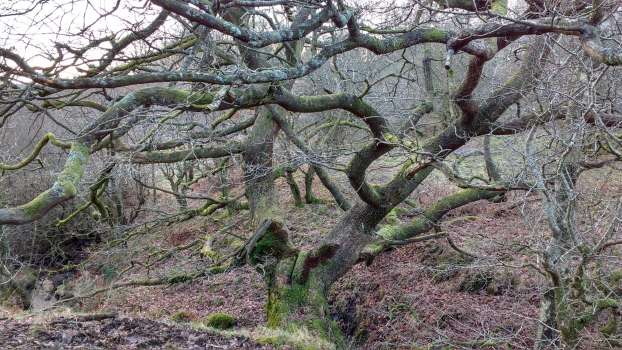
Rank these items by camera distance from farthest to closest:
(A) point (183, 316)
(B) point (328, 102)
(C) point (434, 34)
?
(A) point (183, 316), (B) point (328, 102), (C) point (434, 34)

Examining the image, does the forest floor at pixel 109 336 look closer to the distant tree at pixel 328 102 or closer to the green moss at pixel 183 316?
the distant tree at pixel 328 102

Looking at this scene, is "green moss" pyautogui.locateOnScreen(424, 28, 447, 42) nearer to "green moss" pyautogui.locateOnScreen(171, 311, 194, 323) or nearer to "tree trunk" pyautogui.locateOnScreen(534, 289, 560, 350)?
"tree trunk" pyautogui.locateOnScreen(534, 289, 560, 350)

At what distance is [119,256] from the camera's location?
547 inches

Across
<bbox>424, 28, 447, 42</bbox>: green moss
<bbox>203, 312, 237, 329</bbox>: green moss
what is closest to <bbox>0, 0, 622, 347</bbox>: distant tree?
<bbox>424, 28, 447, 42</bbox>: green moss

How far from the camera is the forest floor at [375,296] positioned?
5949 mm

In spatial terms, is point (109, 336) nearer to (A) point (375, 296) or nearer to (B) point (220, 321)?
(B) point (220, 321)

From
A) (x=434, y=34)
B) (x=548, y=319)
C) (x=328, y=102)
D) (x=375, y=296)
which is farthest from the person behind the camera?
(x=375, y=296)

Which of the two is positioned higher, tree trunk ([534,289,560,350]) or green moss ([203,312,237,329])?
tree trunk ([534,289,560,350])

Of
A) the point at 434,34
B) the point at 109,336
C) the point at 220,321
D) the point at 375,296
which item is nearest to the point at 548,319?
the point at 434,34

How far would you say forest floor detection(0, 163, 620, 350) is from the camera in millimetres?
5949

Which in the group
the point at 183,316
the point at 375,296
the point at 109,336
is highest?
the point at 109,336

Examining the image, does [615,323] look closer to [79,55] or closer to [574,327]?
[574,327]

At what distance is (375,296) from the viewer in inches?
421

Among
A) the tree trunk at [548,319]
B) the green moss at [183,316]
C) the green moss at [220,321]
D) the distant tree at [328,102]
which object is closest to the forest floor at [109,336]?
the distant tree at [328,102]
